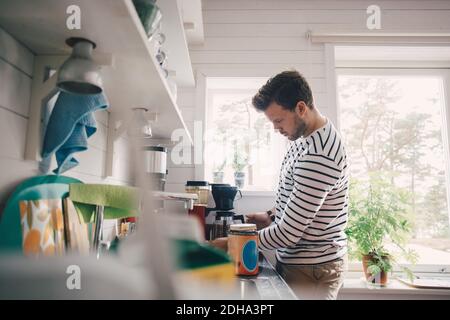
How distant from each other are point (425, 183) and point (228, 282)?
7.15ft

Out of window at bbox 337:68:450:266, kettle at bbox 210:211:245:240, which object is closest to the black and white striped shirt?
kettle at bbox 210:211:245:240

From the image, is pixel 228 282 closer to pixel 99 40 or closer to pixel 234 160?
pixel 99 40

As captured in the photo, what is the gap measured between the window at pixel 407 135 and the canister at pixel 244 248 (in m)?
1.32

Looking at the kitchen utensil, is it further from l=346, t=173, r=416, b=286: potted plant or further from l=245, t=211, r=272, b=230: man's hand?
l=346, t=173, r=416, b=286: potted plant

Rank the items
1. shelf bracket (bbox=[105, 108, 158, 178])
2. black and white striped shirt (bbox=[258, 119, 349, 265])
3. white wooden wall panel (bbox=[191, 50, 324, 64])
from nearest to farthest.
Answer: black and white striped shirt (bbox=[258, 119, 349, 265]), shelf bracket (bbox=[105, 108, 158, 178]), white wooden wall panel (bbox=[191, 50, 324, 64])

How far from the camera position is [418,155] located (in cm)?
197

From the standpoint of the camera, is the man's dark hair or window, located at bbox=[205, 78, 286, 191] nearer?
the man's dark hair

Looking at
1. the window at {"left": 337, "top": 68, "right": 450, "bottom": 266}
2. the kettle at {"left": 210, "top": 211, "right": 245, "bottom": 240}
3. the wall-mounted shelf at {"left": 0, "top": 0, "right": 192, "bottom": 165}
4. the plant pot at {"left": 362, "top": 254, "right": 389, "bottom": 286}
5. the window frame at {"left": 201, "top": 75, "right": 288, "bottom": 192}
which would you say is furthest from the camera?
the window at {"left": 337, "top": 68, "right": 450, "bottom": 266}

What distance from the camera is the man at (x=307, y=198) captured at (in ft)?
3.07

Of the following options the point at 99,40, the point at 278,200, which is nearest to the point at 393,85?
the point at 278,200

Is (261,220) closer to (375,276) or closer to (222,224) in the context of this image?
(222,224)

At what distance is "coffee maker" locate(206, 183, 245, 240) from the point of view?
4.46ft

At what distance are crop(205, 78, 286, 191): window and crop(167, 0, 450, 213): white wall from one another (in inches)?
4.7

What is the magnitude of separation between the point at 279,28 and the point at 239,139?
0.74m
